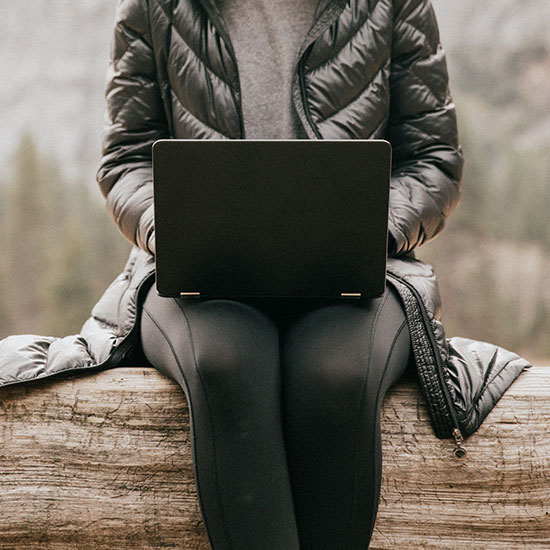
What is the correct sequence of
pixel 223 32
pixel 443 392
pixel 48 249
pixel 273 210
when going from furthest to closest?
pixel 48 249 < pixel 223 32 < pixel 443 392 < pixel 273 210

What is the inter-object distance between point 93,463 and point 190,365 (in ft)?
0.91

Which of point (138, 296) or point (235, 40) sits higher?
point (235, 40)

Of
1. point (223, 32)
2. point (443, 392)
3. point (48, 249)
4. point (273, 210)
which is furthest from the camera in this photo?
point (48, 249)

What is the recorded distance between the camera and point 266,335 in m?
0.93

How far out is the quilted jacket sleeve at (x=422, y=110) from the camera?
1199 mm

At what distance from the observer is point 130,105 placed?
1.22m

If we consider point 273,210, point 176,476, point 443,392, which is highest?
point 273,210

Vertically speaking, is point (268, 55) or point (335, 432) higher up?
point (268, 55)

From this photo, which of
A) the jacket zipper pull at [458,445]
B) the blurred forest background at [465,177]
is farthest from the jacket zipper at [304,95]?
the blurred forest background at [465,177]

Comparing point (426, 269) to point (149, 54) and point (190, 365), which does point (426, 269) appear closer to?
point (190, 365)

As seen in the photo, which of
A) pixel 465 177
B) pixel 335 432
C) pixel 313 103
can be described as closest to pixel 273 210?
pixel 335 432

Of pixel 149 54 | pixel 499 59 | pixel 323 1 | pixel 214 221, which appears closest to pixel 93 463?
pixel 214 221

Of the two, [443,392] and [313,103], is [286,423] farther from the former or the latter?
[313,103]

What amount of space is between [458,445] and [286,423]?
0.27 metres
